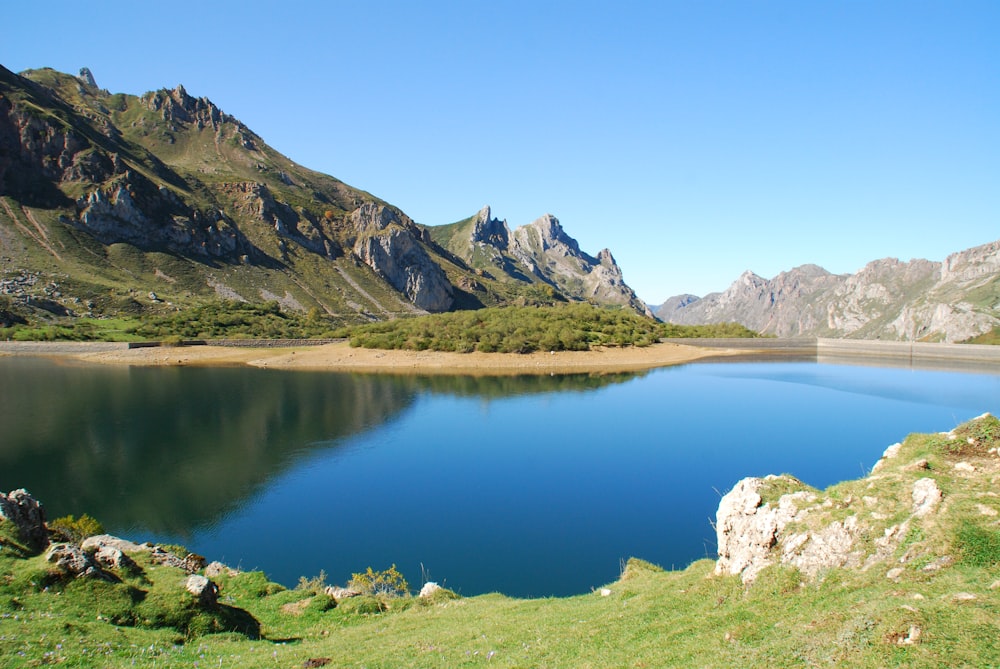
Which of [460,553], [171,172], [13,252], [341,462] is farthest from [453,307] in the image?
[460,553]

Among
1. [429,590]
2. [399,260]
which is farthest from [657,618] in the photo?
[399,260]

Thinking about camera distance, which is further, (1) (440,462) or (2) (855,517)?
(1) (440,462)

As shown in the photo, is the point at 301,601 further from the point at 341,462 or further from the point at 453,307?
the point at 453,307

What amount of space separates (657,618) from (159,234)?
531 feet

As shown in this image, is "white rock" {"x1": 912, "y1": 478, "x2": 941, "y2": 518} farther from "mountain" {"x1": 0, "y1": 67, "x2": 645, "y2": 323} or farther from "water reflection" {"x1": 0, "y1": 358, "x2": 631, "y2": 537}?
"mountain" {"x1": 0, "y1": 67, "x2": 645, "y2": 323}

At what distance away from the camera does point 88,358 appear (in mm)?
85812

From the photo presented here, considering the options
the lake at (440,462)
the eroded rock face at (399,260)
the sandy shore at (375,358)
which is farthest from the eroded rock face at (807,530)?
the eroded rock face at (399,260)

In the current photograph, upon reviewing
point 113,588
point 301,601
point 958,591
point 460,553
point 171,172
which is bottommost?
point 460,553

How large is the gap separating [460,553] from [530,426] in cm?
2257

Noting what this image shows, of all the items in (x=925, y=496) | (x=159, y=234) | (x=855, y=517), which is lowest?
(x=855, y=517)

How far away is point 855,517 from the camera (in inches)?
362

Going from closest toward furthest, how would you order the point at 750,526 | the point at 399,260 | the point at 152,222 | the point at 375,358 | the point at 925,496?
1. the point at 925,496
2. the point at 750,526
3. the point at 375,358
4. the point at 152,222
5. the point at 399,260

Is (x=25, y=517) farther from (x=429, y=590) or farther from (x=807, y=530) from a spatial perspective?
(x=807, y=530)

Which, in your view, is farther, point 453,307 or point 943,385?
point 453,307
